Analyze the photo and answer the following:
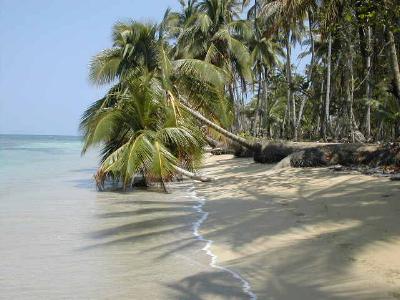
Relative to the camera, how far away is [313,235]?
7.01 metres

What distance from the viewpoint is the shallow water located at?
17.0 feet

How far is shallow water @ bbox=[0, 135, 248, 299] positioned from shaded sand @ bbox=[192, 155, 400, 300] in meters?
0.47

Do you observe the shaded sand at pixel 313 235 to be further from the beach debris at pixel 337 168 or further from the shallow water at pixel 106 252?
the shallow water at pixel 106 252

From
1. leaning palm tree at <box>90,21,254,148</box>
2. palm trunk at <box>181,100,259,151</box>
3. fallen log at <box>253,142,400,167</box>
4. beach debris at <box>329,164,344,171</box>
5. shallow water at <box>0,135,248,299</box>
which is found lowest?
shallow water at <box>0,135,248,299</box>

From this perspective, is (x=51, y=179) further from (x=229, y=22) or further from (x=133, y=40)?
(x=229, y=22)

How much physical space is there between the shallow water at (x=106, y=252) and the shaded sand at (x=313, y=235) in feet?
1.55

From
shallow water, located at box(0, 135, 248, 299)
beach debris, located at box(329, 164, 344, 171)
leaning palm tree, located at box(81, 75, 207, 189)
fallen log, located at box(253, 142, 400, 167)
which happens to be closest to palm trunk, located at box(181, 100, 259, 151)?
leaning palm tree, located at box(81, 75, 207, 189)

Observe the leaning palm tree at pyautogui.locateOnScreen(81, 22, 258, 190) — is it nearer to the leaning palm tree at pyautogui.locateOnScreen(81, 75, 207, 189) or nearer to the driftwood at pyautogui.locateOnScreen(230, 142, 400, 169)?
the leaning palm tree at pyautogui.locateOnScreen(81, 75, 207, 189)

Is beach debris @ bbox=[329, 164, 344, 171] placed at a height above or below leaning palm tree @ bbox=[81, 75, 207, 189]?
below

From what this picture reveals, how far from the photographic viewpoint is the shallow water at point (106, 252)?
5.17 meters

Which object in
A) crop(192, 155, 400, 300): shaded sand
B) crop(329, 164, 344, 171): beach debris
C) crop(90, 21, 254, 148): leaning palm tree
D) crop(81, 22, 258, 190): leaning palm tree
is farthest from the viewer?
crop(90, 21, 254, 148): leaning palm tree

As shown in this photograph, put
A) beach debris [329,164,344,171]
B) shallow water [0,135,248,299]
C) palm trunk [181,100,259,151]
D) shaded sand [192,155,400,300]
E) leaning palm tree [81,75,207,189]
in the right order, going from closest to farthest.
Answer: shaded sand [192,155,400,300], shallow water [0,135,248,299], beach debris [329,164,344,171], leaning palm tree [81,75,207,189], palm trunk [181,100,259,151]

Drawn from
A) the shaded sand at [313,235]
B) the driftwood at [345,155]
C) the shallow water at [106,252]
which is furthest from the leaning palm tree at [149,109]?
the driftwood at [345,155]

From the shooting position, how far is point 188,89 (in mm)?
17703
